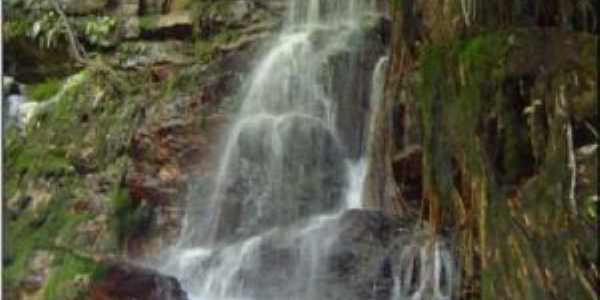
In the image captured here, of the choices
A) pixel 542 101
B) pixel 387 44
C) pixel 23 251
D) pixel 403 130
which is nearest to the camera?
pixel 542 101

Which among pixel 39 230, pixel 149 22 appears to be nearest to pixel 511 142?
pixel 39 230

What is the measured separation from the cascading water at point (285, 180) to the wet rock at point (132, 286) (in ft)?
0.65

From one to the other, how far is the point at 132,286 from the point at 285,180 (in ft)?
4.46

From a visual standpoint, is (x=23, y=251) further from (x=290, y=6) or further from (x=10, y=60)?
(x=290, y=6)

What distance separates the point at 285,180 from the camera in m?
5.53

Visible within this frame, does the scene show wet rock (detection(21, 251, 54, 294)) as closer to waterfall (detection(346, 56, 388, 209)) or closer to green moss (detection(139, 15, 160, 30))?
waterfall (detection(346, 56, 388, 209))

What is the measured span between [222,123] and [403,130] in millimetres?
1179

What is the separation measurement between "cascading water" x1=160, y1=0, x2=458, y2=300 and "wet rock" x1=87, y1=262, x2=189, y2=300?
197 millimetres

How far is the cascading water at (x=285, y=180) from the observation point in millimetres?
4625

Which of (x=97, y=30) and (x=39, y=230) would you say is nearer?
(x=39, y=230)

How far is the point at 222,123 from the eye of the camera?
5.94 meters

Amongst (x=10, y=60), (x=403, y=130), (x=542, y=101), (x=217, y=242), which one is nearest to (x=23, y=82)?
(x=10, y=60)

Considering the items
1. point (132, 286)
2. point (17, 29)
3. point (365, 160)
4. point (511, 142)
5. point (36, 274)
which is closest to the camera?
point (511, 142)

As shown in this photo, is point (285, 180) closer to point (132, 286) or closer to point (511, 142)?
point (132, 286)
